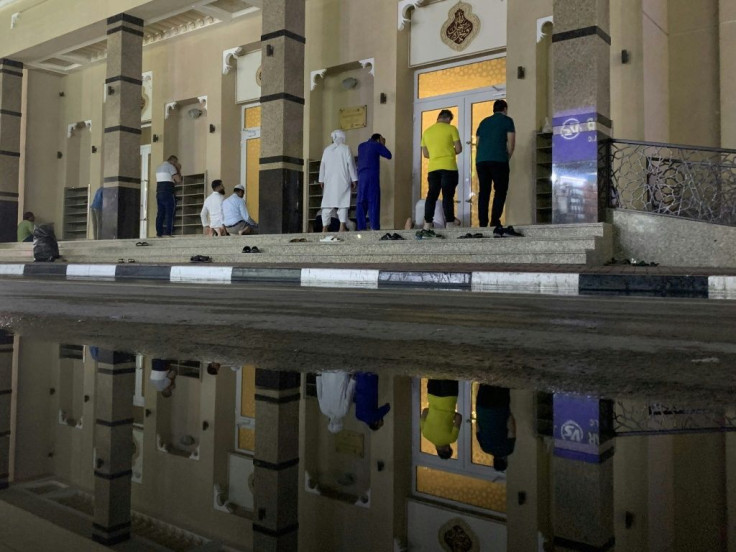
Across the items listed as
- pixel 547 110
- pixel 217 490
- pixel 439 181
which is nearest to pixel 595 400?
pixel 217 490

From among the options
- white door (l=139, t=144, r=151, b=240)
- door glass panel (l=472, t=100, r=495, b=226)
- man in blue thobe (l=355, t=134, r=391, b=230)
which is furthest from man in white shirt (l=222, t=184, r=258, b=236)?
white door (l=139, t=144, r=151, b=240)

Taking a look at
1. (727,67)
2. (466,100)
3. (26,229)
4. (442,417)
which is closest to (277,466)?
(442,417)

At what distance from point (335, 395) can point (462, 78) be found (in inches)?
471

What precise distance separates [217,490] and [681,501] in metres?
0.67

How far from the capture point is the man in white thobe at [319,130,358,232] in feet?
38.0

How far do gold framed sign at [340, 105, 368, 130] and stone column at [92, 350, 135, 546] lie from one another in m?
12.2

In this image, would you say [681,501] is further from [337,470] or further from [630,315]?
[630,315]

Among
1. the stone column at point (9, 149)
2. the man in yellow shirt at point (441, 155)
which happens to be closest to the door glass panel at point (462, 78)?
the man in yellow shirt at point (441, 155)

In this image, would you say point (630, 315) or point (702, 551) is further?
point (630, 315)

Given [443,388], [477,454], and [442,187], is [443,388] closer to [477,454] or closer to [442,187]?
[477,454]

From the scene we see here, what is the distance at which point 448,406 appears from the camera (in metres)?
1.57

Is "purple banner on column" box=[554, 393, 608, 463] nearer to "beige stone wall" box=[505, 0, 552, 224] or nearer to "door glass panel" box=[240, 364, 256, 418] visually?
"door glass panel" box=[240, 364, 256, 418]

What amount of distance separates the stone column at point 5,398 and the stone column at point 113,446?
151 millimetres

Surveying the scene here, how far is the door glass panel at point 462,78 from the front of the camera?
1241cm
